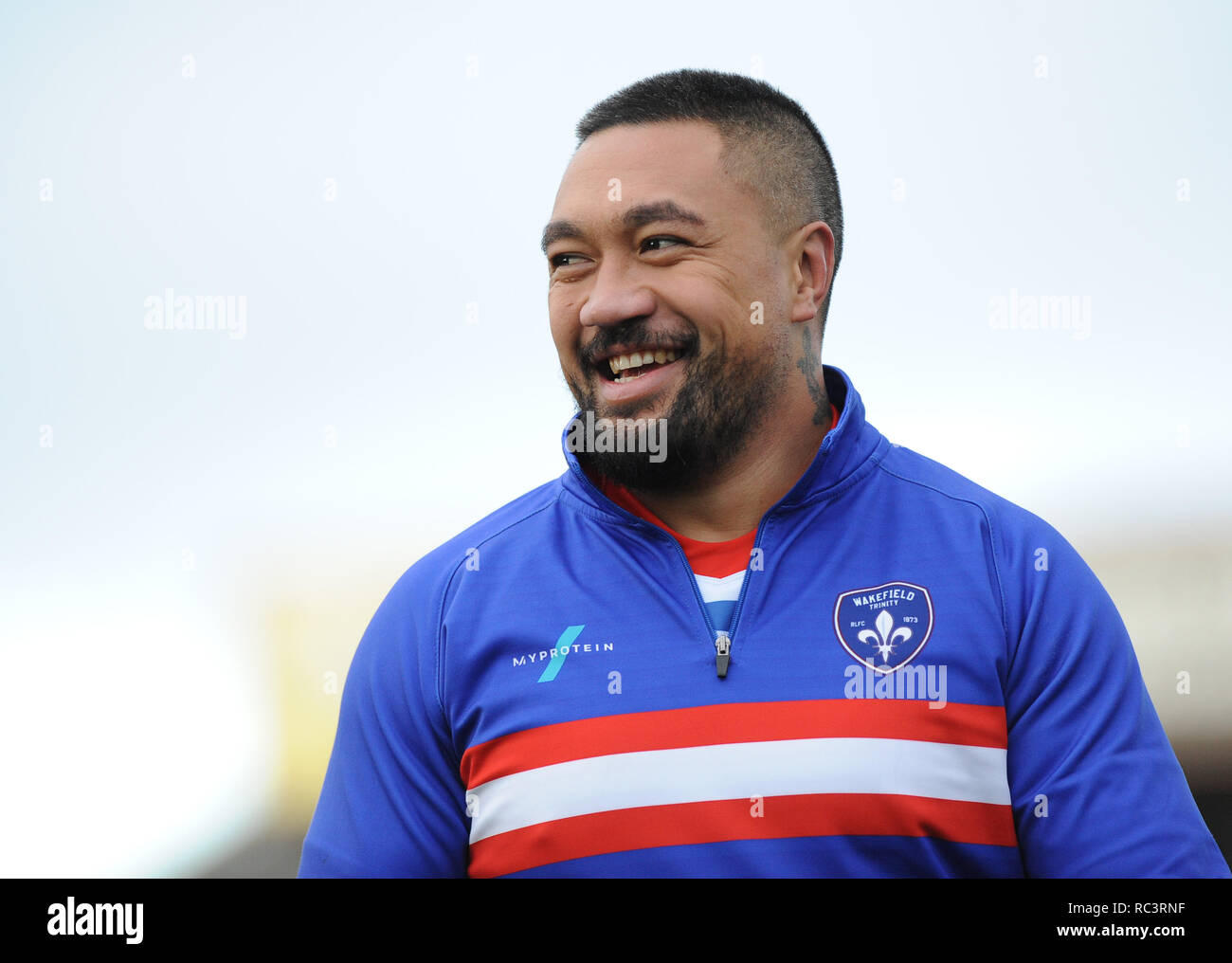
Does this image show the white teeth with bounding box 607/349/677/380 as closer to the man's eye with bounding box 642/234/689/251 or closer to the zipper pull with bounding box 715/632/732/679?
the man's eye with bounding box 642/234/689/251

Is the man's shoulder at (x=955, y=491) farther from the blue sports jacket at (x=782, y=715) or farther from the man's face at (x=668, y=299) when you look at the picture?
the man's face at (x=668, y=299)

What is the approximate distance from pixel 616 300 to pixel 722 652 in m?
0.68

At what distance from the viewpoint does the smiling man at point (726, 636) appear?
67.1 inches

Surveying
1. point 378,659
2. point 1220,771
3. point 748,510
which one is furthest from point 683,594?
point 1220,771

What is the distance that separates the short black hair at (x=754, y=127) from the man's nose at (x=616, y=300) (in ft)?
1.01

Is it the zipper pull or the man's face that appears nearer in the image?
the zipper pull

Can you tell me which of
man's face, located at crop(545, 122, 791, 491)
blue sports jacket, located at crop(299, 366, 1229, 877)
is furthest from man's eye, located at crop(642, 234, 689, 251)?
blue sports jacket, located at crop(299, 366, 1229, 877)

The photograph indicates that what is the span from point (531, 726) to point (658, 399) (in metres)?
0.65

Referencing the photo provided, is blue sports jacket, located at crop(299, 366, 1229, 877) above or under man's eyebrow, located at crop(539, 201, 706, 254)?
under

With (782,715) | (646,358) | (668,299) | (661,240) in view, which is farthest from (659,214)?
(782,715)

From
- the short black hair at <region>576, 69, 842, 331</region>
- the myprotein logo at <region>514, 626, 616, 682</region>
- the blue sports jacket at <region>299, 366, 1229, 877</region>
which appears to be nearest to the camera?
the blue sports jacket at <region>299, 366, 1229, 877</region>

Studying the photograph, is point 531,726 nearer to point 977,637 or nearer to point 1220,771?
point 977,637

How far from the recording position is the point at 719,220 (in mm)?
2002

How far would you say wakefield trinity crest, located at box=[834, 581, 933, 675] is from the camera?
178 centimetres
